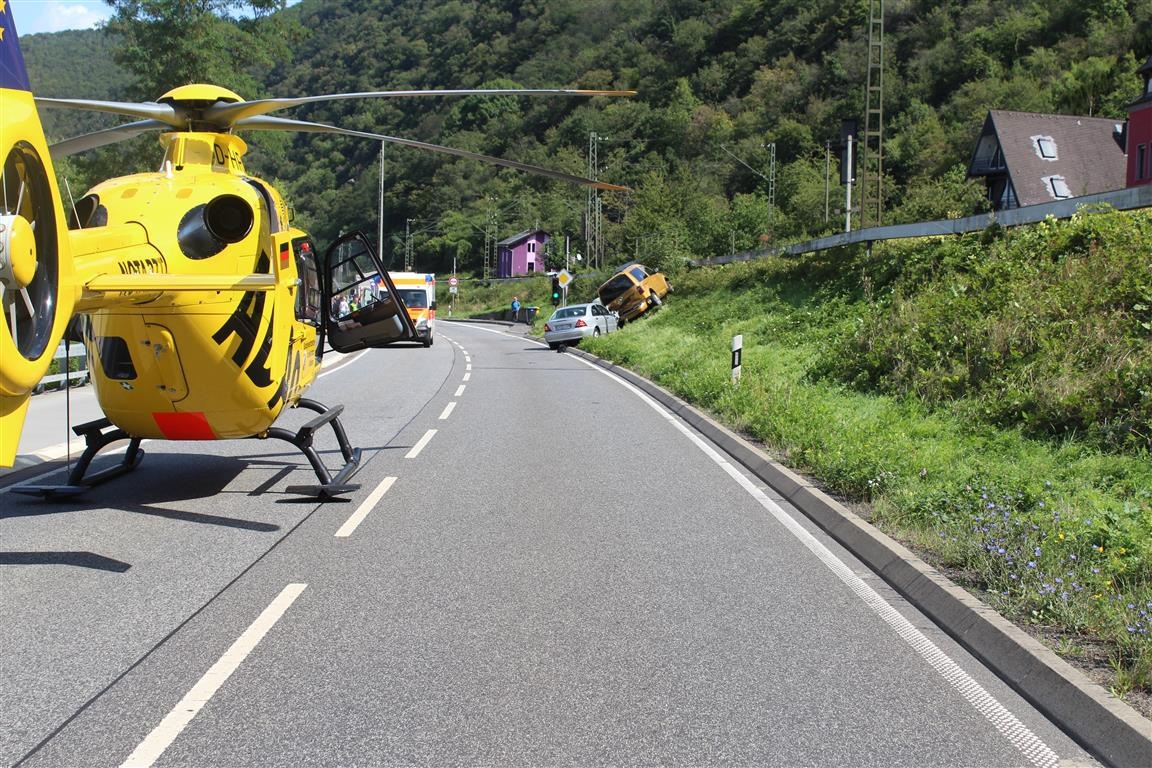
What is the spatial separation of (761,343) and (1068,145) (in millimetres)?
36992

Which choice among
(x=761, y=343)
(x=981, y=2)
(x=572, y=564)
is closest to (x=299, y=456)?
(x=572, y=564)

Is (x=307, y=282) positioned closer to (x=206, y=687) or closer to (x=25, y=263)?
(x=25, y=263)

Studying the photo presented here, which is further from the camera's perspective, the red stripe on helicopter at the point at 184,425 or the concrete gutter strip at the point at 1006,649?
the red stripe on helicopter at the point at 184,425

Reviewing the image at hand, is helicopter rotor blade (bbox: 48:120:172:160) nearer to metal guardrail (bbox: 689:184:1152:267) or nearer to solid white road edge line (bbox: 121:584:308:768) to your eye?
solid white road edge line (bbox: 121:584:308:768)

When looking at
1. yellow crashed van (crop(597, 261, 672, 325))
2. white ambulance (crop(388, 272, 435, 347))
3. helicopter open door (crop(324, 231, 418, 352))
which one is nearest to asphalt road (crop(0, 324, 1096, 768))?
helicopter open door (crop(324, 231, 418, 352))

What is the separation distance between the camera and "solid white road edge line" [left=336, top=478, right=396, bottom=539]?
314 inches

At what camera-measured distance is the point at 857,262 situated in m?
23.7

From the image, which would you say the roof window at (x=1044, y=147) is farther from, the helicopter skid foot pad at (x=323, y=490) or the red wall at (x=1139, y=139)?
the helicopter skid foot pad at (x=323, y=490)

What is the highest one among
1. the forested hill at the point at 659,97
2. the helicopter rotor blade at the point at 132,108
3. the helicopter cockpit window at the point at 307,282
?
the forested hill at the point at 659,97

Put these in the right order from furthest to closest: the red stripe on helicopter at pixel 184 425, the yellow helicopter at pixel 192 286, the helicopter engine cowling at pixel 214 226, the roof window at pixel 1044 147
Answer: the roof window at pixel 1044 147 → the red stripe on helicopter at pixel 184 425 → the helicopter engine cowling at pixel 214 226 → the yellow helicopter at pixel 192 286

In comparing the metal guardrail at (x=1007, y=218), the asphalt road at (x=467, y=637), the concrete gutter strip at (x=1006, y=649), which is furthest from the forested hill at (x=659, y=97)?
the concrete gutter strip at (x=1006, y=649)

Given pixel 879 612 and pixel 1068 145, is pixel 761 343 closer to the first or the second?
pixel 879 612

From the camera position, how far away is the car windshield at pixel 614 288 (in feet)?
150

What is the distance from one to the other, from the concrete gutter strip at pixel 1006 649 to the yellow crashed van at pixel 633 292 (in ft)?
116
